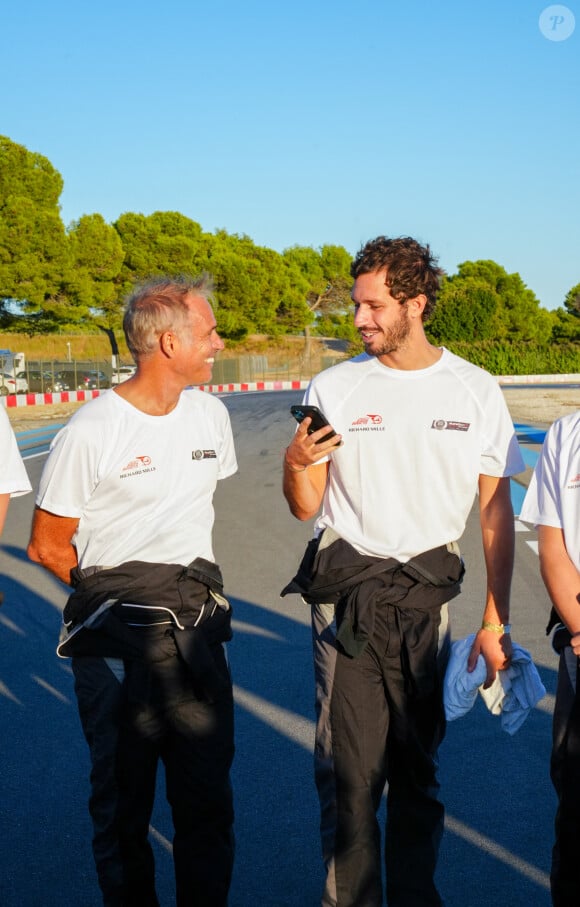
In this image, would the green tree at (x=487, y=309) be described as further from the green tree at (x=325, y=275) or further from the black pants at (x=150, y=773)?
the black pants at (x=150, y=773)

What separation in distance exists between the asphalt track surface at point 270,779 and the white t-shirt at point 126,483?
121 cm

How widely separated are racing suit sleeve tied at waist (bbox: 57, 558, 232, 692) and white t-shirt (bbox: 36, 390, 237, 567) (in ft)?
0.18

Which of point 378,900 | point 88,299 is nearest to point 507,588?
point 378,900

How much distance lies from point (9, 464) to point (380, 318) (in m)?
1.19

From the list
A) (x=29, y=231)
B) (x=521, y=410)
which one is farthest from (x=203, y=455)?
(x=29, y=231)

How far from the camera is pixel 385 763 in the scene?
3.05 m

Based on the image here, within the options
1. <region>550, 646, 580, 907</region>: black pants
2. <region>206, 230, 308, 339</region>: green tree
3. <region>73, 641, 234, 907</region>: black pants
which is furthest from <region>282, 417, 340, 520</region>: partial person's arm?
<region>206, 230, 308, 339</region>: green tree

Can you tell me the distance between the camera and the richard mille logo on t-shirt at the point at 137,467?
117 inches

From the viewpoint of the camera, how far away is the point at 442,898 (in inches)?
129

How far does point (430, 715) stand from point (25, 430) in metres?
21.9

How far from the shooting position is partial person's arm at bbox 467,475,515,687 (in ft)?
9.90

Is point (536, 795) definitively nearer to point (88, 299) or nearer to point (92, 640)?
point (92, 640)

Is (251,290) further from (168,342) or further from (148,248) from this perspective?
(168,342)

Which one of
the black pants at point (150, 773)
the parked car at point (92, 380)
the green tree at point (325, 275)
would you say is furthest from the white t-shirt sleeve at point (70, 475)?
the green tree at point (325, 275)
